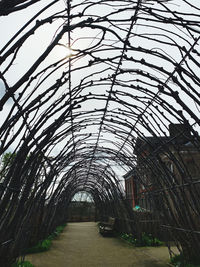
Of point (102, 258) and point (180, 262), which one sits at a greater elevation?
point (102, 258)

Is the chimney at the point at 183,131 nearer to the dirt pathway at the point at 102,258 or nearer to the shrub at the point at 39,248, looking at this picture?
the dirt pathway at the point at 102,258

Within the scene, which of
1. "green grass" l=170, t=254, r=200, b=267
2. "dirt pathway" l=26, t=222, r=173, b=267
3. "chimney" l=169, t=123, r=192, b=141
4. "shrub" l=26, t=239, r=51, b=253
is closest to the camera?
"chimney" l=169, t=123, r=192, b=141

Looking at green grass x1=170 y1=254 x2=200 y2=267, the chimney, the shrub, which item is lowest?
green grass x1=170 y1=254 x2=200 y2=267

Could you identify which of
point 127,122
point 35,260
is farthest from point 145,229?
point 127,122

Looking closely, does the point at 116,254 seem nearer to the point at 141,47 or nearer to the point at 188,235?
the point at 188,235

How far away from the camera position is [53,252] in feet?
31.7

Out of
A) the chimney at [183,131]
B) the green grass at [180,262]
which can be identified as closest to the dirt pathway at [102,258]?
the green grass at [180,262]

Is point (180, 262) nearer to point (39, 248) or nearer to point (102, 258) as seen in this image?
point (102, 258)

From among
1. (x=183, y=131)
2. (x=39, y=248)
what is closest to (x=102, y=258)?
(x=39, y=248)

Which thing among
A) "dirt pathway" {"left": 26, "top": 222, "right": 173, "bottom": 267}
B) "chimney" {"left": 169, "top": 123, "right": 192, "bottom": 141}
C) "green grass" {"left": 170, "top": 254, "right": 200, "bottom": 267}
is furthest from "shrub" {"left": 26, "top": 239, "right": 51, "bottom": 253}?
"chimney" {"left": 169, "top": 123, "right": 192, "bottom": 141}

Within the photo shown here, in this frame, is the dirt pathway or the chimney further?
the dirt pathway

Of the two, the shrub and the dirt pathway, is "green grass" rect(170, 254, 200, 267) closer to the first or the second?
the dirt pathway

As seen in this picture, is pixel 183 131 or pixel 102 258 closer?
pixel 183 131

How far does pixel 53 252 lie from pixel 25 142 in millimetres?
7031
